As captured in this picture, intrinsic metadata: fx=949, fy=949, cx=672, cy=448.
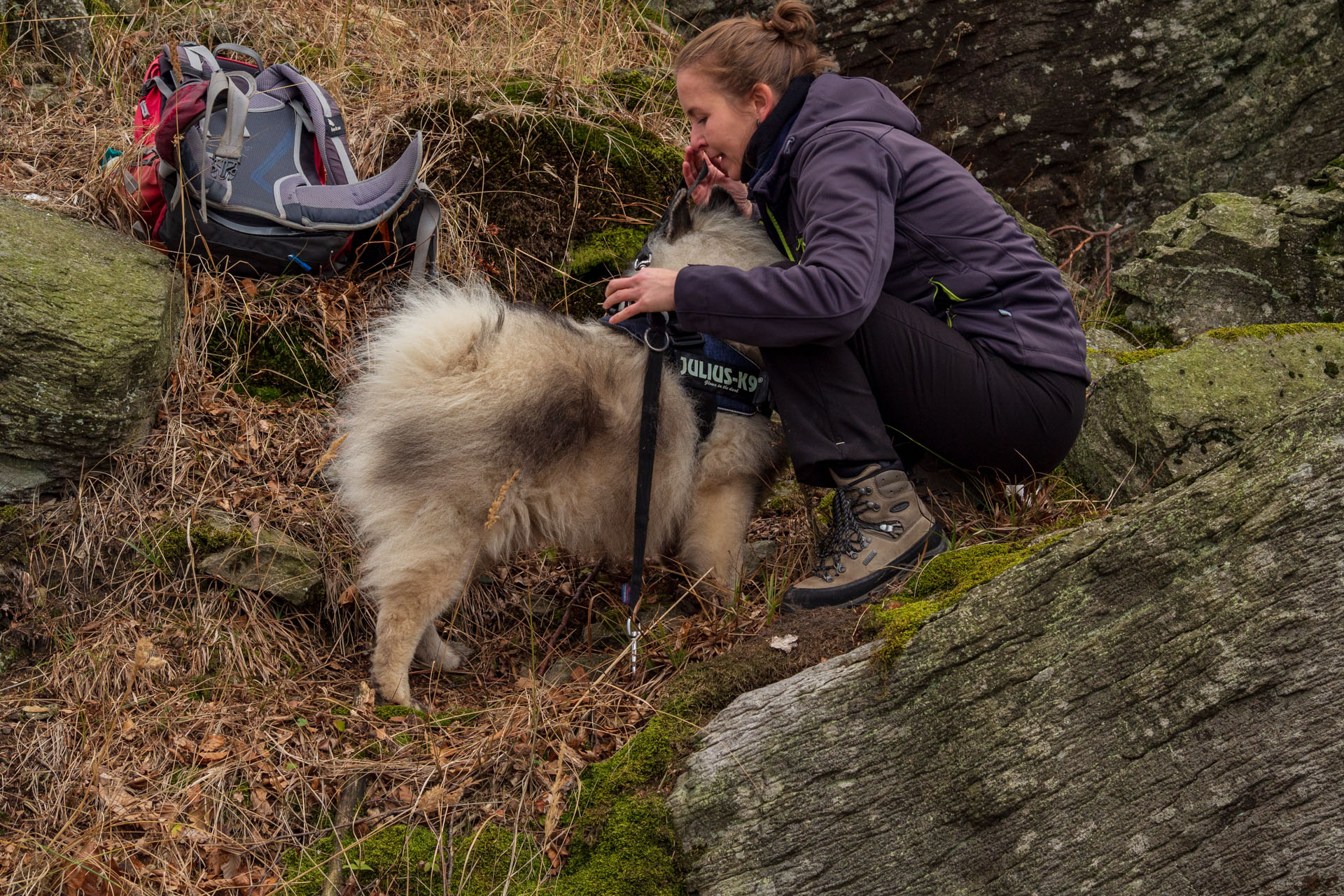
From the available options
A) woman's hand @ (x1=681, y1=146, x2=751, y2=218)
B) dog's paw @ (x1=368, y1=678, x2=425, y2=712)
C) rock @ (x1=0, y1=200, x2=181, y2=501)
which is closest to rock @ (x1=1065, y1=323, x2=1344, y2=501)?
woman's hand @ (x1=681, y1=146, x2=751, y2=218)

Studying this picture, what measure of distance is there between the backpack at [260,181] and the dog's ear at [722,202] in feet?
4.69

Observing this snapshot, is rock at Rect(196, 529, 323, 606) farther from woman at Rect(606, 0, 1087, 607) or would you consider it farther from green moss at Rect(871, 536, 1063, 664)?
green moss at Rect(871, 536, 1063, 664)

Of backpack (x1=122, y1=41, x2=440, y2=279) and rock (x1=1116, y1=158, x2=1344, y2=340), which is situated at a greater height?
rock (x1=1116, y1=158, x2=1344, y2=340)

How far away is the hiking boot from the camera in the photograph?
9.43ft

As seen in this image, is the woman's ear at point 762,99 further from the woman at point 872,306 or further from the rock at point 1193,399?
the rock at point 1193,399

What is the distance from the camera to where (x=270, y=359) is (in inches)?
163

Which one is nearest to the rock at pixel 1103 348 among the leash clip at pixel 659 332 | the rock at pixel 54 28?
the leash clip at pixel 659 332

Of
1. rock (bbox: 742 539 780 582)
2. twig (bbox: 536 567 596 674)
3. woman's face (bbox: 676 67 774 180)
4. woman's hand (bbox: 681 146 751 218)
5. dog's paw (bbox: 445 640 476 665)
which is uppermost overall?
woman's face (bbox: 676 67 774 180)

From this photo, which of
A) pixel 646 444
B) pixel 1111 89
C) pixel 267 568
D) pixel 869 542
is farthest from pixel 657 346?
pixel 1111 89

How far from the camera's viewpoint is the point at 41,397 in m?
3.33

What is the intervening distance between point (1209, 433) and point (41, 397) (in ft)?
13.5

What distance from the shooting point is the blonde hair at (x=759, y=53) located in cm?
309

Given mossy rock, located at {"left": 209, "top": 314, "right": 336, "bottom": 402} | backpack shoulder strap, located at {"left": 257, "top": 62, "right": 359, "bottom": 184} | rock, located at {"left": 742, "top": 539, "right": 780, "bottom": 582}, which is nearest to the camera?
rock, located at {"left": 742, "top": 539, "right": 780, "bottom": 582}

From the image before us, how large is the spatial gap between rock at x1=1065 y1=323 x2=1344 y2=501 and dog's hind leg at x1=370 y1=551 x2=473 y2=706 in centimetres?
234
